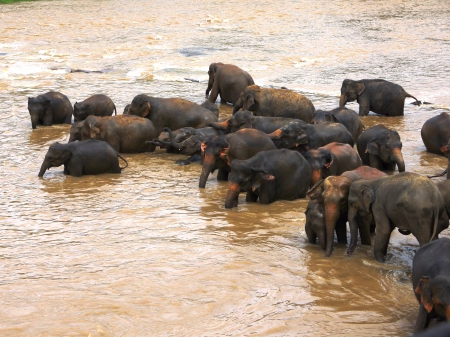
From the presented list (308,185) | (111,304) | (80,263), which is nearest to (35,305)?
(111,304)

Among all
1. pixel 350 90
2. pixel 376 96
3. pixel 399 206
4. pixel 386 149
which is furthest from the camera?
pixel 350 90

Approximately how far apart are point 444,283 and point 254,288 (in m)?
1.94

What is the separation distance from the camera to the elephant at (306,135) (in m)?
10.7

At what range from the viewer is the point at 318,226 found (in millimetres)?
7457

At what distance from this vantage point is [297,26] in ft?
101

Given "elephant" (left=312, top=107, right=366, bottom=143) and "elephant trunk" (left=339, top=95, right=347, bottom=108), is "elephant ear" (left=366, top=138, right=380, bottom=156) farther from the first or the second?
"elephant trunk" (left=339, top=95, right=347, bottom=108)

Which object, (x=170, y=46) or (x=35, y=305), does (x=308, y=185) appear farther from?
(x=170, y=46)

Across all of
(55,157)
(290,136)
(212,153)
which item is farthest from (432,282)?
(55,157)

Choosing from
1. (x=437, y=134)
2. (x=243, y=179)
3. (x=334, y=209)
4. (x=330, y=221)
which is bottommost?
(x=437, y=134)

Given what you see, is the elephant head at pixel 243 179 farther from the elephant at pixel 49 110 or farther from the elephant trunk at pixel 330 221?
the elephant at pixel 49 110

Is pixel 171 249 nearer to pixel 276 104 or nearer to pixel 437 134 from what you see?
pixel 437 134

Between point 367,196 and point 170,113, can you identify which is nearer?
point 367,196

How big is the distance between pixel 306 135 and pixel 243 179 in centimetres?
201

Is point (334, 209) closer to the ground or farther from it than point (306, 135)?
farther from it
